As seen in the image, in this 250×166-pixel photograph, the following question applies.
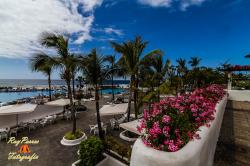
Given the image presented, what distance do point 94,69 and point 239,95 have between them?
15383 millimetres

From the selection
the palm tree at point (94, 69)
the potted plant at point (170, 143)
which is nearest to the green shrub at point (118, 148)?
the palm tree at point (94, 69)

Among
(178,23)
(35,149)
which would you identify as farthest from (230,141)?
(178,23)

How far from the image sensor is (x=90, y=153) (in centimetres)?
616

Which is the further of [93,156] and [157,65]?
[157,65]

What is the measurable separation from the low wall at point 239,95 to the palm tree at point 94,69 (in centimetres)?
1462

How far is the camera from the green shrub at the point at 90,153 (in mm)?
6125

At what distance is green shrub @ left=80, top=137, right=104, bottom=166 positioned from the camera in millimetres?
6125

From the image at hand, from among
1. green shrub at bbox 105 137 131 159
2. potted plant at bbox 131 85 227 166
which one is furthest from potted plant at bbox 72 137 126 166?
potted plant at bbox 131 85 227 166

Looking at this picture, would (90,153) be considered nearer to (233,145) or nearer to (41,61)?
(233,145)

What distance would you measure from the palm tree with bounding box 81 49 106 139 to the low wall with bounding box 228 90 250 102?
14.6 metres

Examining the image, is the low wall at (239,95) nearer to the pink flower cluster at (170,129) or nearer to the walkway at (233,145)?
the walkway at (233,145)

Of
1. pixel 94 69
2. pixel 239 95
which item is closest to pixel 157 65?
pixel 94 69

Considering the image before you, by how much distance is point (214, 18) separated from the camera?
24141mm

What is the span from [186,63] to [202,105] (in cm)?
3382
